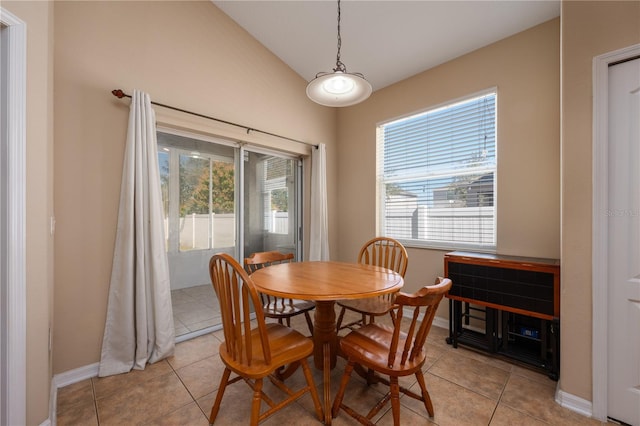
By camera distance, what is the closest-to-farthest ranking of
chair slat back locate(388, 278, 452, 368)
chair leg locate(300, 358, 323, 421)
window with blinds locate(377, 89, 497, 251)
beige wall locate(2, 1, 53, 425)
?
chair slat back locate(388, 278, 452, 368)
beige wall locate(2, 1, 53, 425)
chair leg locate(300, 358, 323, 421)
window with blinds locate(377, 89, 497, 251)

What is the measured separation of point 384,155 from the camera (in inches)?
138

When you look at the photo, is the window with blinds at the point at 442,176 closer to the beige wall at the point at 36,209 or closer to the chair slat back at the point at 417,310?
the chair slat back at the point at 417,310

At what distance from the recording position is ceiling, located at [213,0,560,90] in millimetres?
2240

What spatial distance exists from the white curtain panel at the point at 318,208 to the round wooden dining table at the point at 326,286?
1.14 meters

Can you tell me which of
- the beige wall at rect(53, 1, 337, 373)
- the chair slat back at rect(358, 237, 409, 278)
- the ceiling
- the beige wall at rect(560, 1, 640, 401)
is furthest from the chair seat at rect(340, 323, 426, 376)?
the ceiling

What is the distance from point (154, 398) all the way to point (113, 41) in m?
2.72

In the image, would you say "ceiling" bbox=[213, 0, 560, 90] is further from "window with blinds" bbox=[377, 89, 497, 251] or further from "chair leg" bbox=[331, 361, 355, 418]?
"chair leg" bbox=[331, 361, 355, 418]

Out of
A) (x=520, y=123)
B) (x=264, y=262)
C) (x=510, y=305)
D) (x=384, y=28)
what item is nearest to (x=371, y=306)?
(x=264, y=262)

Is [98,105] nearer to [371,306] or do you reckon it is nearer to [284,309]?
[284,309]

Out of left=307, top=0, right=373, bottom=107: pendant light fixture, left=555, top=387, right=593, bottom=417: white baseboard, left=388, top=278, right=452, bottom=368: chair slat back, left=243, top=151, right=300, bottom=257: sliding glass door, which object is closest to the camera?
left=388, top=278, right=452, bottom=368: chair slat back

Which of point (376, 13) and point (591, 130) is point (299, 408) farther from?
point (376, 13)

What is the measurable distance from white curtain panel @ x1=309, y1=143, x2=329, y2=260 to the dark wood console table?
1568 mm

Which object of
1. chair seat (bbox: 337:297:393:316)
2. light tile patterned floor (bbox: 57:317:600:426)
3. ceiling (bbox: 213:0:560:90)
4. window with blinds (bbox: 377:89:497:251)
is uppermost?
ceiling (bbox: 213:0:560:90)

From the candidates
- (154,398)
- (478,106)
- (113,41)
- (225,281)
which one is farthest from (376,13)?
(154,398)
